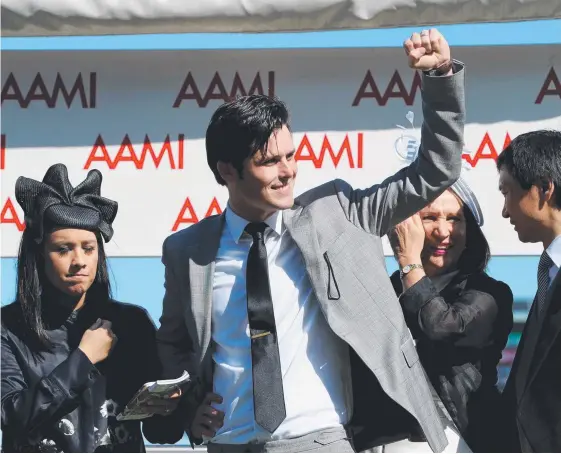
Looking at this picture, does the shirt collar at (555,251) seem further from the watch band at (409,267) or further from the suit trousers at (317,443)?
the suit trousers at (317,443)

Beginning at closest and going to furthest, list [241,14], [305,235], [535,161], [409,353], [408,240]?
[409,353]
[305,235]
[535,161]
[408,240]
[241,14]

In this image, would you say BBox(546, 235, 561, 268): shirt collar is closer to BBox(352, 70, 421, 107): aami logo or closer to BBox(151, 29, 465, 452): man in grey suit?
BBox(151, 29, 465, 452): man in grey suit

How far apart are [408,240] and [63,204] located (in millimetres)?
1196

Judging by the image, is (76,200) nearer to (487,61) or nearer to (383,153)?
(383,153)

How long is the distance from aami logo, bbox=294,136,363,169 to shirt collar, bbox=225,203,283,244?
997 millimetres

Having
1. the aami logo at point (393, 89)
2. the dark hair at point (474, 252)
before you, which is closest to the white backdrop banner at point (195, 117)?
the aami logo at point (393, 89)

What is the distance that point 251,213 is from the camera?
4070mm

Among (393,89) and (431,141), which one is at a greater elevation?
(393,89)

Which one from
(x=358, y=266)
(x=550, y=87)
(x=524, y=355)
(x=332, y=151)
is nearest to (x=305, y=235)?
(x=358, y=266)

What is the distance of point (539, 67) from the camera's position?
4.95 m

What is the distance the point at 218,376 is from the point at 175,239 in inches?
18.3

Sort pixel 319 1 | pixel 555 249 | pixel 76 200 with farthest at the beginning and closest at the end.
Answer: pixel 319 1 → pixel 76 200 → pixel 555 249

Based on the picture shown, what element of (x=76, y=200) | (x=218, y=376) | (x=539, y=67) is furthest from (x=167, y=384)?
(x=539, y=67)

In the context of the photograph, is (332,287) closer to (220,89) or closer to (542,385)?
(542,385)
